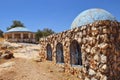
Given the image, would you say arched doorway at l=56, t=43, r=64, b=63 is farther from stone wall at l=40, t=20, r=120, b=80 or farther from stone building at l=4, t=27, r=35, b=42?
stone building at l=4, t=27, r=35, b=42

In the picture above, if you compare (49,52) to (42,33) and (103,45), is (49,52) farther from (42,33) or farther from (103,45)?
(42,33)

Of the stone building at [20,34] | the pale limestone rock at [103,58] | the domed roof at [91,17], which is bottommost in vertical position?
the pale limestone rock at [103,58]

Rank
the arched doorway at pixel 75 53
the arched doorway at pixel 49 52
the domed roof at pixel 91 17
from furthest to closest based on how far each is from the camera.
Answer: the arched doorway at pixel 49 52
the domed roof at pixel 91 17
the arched doorway at pixel 75 53

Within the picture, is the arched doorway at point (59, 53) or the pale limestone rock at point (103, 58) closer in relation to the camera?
the pale limestone rock at point (103, 58)

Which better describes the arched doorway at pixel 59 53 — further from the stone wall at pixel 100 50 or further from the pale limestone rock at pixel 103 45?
the pale limestone rock at pixel 103 45

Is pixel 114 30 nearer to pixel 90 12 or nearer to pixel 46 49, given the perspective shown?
pixel 90 12

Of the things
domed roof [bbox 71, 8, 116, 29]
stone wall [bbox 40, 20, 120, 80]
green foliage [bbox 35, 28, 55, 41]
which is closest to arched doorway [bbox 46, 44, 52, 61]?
domed roof [bbox 71, 8, 116, 29]

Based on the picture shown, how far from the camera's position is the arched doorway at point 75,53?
12781 mm

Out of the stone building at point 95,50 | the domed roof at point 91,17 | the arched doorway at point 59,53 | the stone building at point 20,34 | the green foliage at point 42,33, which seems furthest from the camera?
the green foliage at point 42,33

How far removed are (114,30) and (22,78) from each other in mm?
5937

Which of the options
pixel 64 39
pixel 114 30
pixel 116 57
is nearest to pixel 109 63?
pixel 116 57

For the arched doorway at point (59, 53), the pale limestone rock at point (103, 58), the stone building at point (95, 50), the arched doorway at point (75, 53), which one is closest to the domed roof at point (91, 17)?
the stone building at point (95, 50)

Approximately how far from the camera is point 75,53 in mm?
12984

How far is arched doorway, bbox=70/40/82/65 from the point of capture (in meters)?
12.8
